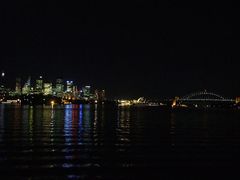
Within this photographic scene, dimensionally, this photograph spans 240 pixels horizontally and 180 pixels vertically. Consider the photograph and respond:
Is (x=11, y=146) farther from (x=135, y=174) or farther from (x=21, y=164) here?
(x=135, y=174)

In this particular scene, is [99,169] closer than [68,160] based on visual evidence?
Yes

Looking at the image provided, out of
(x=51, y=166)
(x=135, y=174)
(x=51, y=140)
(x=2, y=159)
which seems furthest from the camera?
(x=51, y=140)

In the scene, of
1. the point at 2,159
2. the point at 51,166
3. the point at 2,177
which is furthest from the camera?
the point at 2,159

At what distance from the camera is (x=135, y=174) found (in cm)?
1917

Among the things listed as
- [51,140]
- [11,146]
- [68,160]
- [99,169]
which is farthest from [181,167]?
[51,140]

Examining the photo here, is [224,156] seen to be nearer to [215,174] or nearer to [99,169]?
[215,174]

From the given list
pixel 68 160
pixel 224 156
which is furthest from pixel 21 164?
pixel 224 156

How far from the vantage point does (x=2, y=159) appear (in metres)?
22.5

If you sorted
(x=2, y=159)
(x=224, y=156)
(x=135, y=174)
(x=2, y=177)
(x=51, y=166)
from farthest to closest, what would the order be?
(x=224, y=156)
(x=2, y=159)
(x=51, y=166)
(x=135, y=174)
(x=2, y=177)

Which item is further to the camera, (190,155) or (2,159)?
(190,155)

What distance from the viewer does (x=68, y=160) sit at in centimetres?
2262

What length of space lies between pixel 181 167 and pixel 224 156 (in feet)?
16.3

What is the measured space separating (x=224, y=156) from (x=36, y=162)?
9.92 m

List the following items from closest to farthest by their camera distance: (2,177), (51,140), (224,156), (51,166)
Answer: (2,177) → (51,166) → (224,156) → (51,140)
